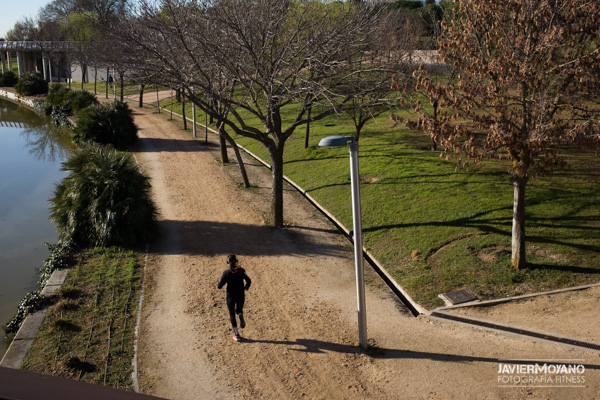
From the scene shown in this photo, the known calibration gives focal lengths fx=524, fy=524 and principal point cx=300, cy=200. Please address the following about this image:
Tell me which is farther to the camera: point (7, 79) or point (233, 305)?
point (7, 79)

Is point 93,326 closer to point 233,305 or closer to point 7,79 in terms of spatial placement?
point 233,305

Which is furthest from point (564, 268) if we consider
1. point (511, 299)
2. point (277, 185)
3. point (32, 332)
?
point (32, 332)

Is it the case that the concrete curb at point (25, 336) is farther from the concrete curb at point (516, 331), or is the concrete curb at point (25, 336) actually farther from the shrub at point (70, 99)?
the shrub at point (70, 99)

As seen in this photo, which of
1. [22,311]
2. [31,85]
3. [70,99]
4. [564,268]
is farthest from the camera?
[31,85]

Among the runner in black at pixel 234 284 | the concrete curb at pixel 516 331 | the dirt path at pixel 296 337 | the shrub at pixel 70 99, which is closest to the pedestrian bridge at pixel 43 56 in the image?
the shrub at pixel 70 99

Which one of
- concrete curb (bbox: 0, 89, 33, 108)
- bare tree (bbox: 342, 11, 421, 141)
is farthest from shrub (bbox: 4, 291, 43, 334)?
concrete curb (bbox: 0, 89, 33, 108)

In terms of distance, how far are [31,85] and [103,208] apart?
4122 cm

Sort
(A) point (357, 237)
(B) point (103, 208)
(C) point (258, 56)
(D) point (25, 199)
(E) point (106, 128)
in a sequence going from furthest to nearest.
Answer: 1. (E) point (106, 128)
2. (D) point (25, 199)
3. (C) point (258, 56)
4. (B) point (103, 208)
5. (A) point (357, 237)

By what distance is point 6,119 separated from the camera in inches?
1522

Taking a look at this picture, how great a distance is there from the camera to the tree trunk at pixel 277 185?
1332cm

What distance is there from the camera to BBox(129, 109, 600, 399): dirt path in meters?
7.07

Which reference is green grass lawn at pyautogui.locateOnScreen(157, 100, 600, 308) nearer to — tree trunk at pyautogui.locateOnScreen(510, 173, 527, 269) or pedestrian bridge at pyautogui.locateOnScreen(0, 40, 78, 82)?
tree trunk at pyautogui.locateOnScreen(510, 173, 527, 269)

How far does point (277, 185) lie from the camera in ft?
44.1

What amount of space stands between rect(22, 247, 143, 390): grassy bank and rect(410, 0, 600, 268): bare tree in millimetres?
6249
